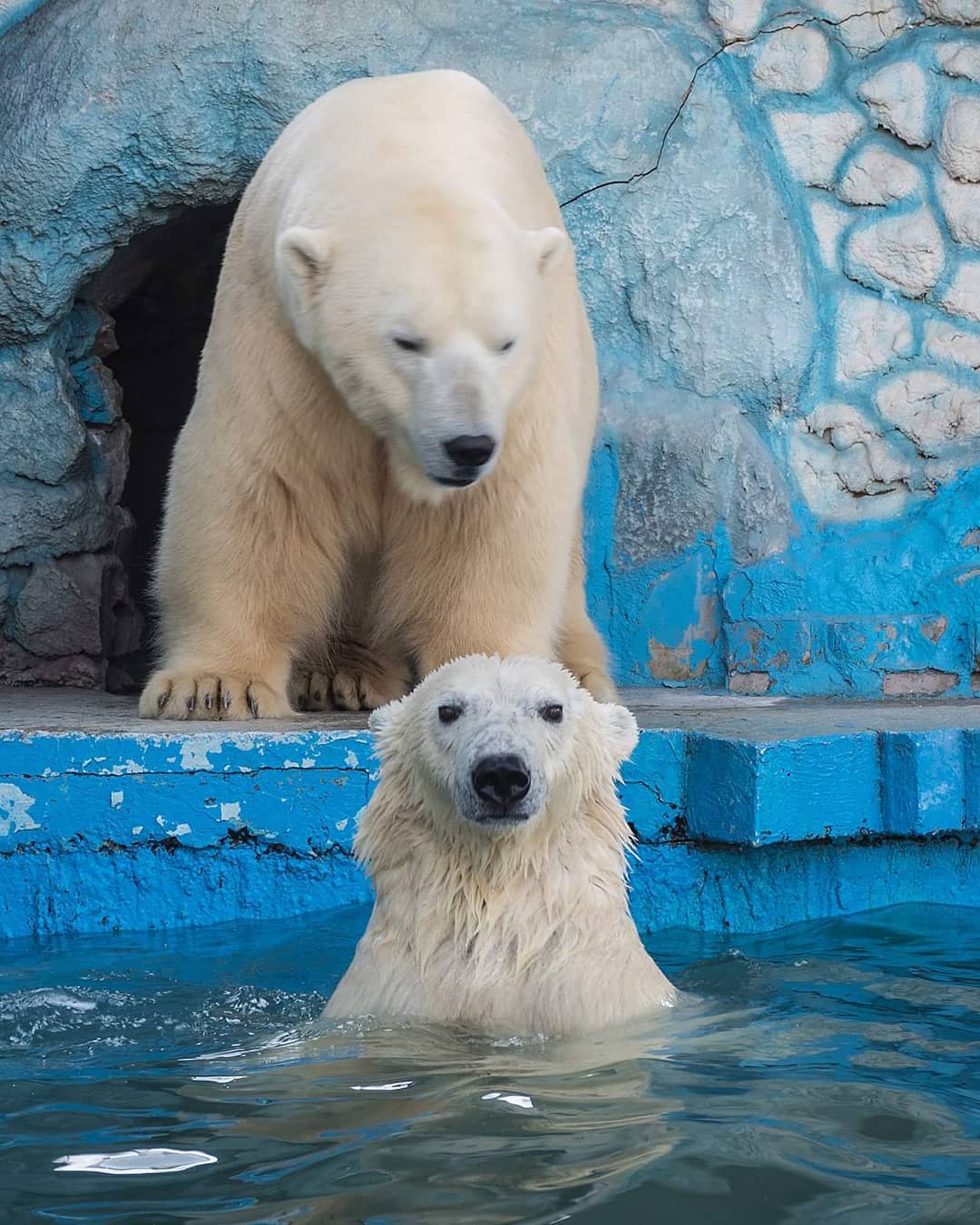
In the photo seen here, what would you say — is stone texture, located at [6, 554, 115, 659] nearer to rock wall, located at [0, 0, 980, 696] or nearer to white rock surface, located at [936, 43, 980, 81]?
rock wall, located at [0, 0, 980, 696]

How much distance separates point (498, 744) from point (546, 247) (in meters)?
1.57

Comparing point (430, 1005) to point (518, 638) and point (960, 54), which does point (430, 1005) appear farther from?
point (960, 54)

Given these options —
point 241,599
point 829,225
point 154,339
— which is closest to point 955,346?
point 829,225

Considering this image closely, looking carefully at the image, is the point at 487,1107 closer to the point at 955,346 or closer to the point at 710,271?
the point at 710,271

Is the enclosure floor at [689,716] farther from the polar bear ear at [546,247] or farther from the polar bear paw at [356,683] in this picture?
the polar bear ear at [546,247]

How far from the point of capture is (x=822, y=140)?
18.8 feet

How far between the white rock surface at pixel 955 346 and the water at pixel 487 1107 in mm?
2999

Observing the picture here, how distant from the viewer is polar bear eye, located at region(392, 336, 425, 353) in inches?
139

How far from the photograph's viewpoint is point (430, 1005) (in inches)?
103

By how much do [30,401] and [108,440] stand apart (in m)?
0.40

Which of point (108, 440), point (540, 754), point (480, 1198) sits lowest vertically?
point (480, 1198)

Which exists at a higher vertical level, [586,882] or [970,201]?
[970,201]

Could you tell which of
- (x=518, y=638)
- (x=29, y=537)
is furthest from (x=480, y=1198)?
(x=29, y=537)

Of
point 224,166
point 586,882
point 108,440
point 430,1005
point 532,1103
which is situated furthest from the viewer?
point 108,440
